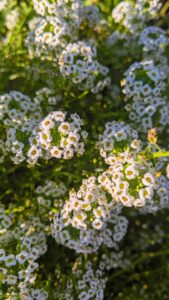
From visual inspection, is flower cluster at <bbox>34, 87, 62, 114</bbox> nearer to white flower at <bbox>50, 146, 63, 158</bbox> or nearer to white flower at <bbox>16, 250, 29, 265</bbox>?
white flower at <bbox>50, 146, 63, 158</bbox>

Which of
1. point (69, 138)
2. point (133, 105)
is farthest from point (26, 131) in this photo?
point (133, 105)

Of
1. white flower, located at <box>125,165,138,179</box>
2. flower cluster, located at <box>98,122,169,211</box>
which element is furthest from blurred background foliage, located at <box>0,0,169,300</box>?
white flower, located at <box>125,165,138,179</box>

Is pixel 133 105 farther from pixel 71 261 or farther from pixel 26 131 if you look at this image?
pixel 71 261

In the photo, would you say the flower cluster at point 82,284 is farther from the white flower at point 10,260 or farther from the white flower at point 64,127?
the white flower at point 64,127

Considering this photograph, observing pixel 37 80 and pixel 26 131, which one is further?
pixel 37 80

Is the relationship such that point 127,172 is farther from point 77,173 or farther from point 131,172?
point 77,173

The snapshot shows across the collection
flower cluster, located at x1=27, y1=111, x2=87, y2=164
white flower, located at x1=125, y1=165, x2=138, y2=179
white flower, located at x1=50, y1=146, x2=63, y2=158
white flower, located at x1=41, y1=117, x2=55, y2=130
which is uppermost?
white flower, located at x1=41, y1=117, x2=55, y2=130

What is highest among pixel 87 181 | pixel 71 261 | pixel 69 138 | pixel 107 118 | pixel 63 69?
pixel 63 69

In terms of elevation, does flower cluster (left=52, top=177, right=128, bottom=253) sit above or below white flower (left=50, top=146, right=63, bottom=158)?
below

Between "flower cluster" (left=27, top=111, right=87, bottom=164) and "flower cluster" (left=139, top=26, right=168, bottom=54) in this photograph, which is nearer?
"flower cluster" (left=27, top=111, right=87, bottom=164)
